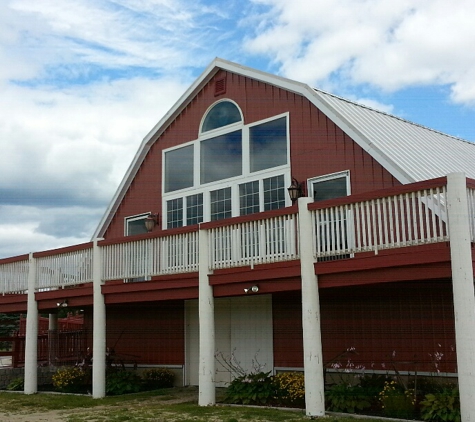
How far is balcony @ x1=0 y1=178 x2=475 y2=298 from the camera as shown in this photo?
10.5 m

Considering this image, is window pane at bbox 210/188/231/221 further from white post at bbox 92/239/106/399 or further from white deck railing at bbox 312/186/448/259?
white deck railing at bbox 312/186/448/259

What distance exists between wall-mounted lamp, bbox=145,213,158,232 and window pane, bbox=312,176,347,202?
5.58 metres

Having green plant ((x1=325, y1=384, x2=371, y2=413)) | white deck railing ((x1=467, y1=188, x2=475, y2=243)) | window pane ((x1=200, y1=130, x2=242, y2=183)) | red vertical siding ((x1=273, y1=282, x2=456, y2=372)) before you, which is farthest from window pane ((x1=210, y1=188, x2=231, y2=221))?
white deck railing ((x1=467, y1=188, x2=475, y2=243))

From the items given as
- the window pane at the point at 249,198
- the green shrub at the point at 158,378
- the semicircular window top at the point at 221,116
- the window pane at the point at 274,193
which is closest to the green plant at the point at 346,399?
the window pane at the point at 274,193

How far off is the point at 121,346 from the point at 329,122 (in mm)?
9497

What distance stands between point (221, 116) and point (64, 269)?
564 centimetres

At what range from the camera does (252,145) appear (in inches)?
658

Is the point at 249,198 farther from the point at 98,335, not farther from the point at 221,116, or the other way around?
the point at 98,335

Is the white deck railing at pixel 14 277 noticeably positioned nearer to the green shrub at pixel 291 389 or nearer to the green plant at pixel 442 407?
the green shrub at pixel 291 389

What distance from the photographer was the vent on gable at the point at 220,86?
1753 cm

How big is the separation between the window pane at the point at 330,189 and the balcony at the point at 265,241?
0.85 m

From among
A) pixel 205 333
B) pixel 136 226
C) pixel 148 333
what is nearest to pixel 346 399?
pixel 205 333

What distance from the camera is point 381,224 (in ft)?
35.2

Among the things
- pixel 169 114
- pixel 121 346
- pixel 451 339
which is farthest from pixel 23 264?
pixel 451 339
